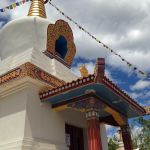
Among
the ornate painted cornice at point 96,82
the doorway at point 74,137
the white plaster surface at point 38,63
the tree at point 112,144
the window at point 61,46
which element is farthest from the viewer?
the tree at point 112,144

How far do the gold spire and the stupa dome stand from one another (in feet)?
8.86

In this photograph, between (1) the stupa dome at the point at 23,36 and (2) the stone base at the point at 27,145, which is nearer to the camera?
(2) the stone base at the point at 27,145

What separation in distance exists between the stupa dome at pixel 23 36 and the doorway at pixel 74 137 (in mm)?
4462

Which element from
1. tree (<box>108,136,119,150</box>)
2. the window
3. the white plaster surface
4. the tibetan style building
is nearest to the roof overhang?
the tibetan style building

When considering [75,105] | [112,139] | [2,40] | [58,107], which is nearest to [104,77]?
[75,105]

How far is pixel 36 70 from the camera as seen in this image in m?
10.2

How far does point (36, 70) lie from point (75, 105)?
1.90 meters

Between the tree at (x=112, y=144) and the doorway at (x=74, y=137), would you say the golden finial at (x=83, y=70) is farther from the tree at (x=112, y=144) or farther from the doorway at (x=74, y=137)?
the tree at (x=112, y=144)

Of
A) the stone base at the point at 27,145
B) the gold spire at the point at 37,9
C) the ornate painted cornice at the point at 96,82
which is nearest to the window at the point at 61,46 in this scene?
the gold spire at the point at 37,9

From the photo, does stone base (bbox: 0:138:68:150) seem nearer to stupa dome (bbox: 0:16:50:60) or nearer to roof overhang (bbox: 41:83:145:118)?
roof overhang (bbox: 41:83:145:118)

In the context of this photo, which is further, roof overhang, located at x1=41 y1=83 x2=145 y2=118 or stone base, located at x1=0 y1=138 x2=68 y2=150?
roof overhang, located at x1=41 y1=83 x2=145 y2=118

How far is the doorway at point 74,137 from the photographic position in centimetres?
1134

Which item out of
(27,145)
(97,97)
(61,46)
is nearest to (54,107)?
(97,97)

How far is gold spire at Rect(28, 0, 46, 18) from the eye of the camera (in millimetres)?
17797
